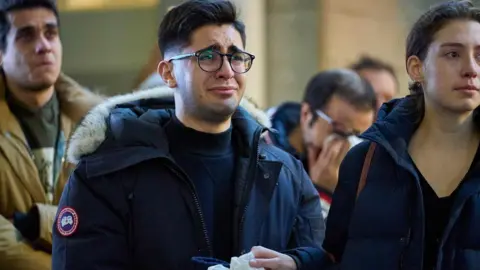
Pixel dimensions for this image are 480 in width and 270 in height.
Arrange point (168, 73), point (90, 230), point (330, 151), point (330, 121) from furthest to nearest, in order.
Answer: point (330, 121), point (330, 151), point (168, 73), point (90, 230)

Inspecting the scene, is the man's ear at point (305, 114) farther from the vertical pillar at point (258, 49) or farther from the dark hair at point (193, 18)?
the vertical pillar at point (258, 49)

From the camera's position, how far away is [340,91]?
3695 mm

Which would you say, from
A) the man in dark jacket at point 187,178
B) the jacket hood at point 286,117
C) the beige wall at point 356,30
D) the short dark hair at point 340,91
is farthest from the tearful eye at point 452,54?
the beige wall at point 356,30

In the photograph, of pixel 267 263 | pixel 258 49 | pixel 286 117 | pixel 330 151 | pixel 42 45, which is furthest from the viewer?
pixel 258 49

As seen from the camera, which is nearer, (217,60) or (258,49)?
(217,60)

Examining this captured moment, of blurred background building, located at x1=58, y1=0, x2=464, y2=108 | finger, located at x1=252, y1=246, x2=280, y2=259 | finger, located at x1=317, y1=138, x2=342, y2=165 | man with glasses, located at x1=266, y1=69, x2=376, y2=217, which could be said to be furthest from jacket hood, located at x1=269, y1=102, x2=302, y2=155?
finger, located at x1=252, y1=246, x2=280, y2=259

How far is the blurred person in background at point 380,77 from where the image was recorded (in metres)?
4.73

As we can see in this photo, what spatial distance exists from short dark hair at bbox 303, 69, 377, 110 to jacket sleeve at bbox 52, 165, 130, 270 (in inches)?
59.4

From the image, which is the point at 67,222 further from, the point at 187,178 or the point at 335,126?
the point at 335,126

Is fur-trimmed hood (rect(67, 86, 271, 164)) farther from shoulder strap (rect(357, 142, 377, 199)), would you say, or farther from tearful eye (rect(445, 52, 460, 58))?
tearful eye (rect(445, 52, 460, 58))

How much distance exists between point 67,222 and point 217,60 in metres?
0.65

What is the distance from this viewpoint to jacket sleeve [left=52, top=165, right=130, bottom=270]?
7.77 ft

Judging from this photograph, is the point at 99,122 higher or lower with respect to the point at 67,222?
higher

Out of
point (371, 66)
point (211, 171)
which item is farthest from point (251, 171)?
point (371, 66)
